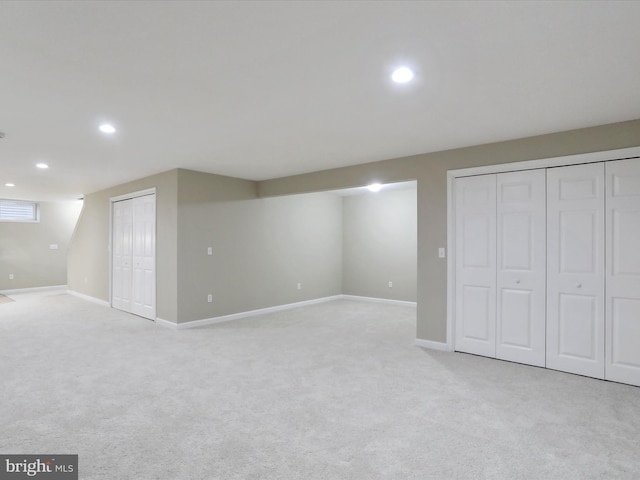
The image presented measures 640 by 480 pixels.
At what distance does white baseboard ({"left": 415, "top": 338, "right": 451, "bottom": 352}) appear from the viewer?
14.0ft

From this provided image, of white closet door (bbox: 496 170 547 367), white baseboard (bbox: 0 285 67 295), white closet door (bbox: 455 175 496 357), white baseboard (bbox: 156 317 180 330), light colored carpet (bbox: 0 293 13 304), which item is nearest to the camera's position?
white closet door (bbox: 496 170 547 367)

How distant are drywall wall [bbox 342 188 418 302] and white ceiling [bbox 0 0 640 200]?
11.4ft

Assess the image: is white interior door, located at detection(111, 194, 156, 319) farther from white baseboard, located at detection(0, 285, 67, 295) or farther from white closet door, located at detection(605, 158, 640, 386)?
white closet door, located at detection(605, 158, 640, 386)

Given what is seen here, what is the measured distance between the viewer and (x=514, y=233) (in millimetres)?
3898

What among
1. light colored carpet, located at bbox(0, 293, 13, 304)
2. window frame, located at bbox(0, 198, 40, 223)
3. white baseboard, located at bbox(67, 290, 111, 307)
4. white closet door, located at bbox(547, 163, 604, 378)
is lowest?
light colored carpet, located at bbox(0, 293, 13, 304)

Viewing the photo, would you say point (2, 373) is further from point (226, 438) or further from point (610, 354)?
point (610, 354)

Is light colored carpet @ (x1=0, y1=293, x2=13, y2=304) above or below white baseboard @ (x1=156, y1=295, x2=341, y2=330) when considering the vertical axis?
below

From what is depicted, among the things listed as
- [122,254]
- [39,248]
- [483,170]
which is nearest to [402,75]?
[483,170]

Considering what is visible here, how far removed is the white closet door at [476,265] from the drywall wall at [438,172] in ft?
0.54

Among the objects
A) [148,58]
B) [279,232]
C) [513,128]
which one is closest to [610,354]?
[513,128]

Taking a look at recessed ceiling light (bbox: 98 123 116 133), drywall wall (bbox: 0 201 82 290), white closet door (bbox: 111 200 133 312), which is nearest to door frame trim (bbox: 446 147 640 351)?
recessed ceiling light (bbox: 98 123 116 133)

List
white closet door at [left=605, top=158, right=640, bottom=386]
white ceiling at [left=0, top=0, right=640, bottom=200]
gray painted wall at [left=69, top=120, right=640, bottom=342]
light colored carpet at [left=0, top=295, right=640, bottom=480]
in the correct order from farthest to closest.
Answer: gray painted wall at [left=69, top=120, right=640, bottom=342] < white closet door at [left=605, top=158, right=640, bottom=386] < light colored carpet at [left=0, top=295, right=640, bottom=480] < white ceiling at [left=0, top=0, right=640, bottom=200]

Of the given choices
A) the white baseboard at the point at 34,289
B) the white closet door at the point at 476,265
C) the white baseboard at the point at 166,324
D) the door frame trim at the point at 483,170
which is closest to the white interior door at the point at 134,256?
the white baseboard at the point at 166,324

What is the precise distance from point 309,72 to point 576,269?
3.12 m
